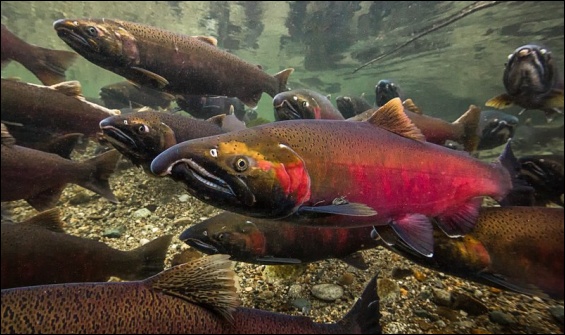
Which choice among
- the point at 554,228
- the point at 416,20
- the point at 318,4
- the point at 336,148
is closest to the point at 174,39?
the point at 336,148

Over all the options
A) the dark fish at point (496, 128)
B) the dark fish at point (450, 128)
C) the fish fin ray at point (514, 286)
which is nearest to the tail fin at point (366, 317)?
the fish fin ray at point (514, 286)

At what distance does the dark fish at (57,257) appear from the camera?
2.29 m

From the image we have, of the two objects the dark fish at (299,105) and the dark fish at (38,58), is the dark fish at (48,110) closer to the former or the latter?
the dark fish at (38,58)

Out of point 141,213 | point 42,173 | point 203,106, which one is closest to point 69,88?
point 42,173

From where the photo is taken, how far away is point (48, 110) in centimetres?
423

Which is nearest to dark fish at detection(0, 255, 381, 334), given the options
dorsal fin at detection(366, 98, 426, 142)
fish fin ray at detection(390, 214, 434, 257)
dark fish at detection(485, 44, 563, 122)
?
fish fin ray at detection(390, 214, 434, 257)

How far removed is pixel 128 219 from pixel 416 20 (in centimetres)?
2349

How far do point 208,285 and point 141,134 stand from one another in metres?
2.01

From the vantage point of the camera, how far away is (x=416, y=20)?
21.9 metres

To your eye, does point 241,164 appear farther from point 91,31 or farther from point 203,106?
point 203,106

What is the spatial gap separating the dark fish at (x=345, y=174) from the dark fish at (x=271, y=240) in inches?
29.7

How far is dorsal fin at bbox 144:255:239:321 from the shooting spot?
1.67m

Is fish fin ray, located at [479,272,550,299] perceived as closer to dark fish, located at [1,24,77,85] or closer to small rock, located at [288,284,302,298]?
small rock, located at [288,284,302,298]

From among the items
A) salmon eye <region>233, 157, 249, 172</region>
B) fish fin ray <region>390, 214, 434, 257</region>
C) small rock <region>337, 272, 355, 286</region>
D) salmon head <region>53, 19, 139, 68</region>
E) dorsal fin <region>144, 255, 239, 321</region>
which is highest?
salmon head <region>53, 19, 139, 68</region>
